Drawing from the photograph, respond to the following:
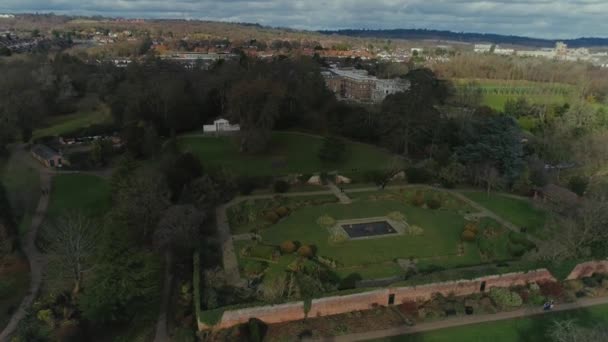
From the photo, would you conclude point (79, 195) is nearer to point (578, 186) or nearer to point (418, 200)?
point (418, 200)

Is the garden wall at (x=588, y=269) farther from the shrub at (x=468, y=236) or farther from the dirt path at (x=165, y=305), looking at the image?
the dirt path at (x=165, y=305)

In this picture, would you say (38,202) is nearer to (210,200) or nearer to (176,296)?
→ (210,200)

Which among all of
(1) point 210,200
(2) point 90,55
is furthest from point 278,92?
(2) point 90,55

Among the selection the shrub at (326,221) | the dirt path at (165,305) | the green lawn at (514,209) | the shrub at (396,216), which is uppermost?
the green lawn at (514,209)

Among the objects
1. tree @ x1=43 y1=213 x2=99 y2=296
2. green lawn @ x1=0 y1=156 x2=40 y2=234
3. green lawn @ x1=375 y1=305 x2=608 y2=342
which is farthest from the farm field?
green lawn @ x1=0 y1=156 x2=40 y2=234

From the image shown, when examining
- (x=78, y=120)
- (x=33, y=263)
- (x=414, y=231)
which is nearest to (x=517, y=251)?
(x=414, y=231)

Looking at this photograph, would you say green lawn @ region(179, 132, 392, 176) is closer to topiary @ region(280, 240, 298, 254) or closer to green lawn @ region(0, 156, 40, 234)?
topiary @ region(280, 240, 298, 254)

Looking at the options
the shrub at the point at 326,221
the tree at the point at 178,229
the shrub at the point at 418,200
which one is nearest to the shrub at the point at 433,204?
the shrub at the point at 418,200
